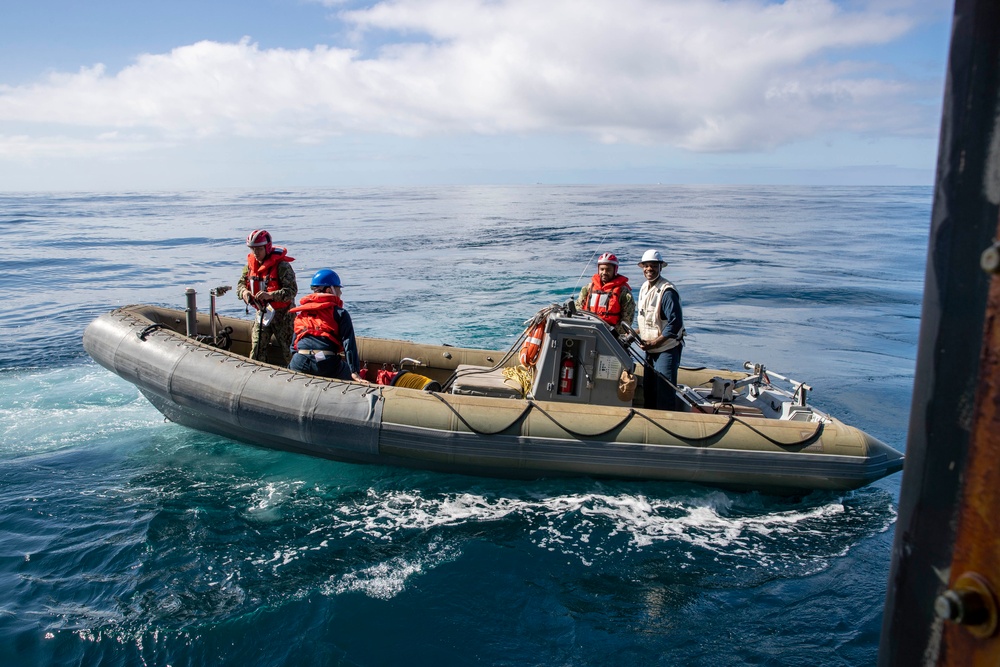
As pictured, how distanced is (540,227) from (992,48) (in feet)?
103

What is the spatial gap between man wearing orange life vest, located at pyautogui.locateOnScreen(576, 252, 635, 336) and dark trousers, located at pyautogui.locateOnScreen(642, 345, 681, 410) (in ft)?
1.59

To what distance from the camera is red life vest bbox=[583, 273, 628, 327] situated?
694 centimetres

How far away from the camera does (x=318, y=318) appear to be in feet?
21.2

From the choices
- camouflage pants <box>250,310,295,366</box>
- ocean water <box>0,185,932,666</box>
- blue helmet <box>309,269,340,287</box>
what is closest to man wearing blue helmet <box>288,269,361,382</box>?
blue helmet <box>309,269,340,287</box>

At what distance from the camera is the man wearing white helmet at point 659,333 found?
6.79m

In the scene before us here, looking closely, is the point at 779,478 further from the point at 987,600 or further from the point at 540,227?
the point at 540,227

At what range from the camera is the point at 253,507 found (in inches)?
229

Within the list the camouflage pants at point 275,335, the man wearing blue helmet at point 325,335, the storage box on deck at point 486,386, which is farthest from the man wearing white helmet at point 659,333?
the camouflage pants at point 275,335

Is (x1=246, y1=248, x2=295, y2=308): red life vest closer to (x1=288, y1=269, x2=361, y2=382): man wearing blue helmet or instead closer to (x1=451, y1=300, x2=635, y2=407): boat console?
(x1=288, y1=269, x2=361, y2=382): man wearing blue helmet

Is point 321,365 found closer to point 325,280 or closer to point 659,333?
point 325,280

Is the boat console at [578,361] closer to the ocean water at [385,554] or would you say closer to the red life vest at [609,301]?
the red life vest at [609,301]

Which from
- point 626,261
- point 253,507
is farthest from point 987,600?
point 626,261

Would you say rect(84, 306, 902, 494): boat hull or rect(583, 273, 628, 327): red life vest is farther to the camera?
rect(583, 273, 628, 327): red life vest

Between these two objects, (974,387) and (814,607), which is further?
(814,607)
